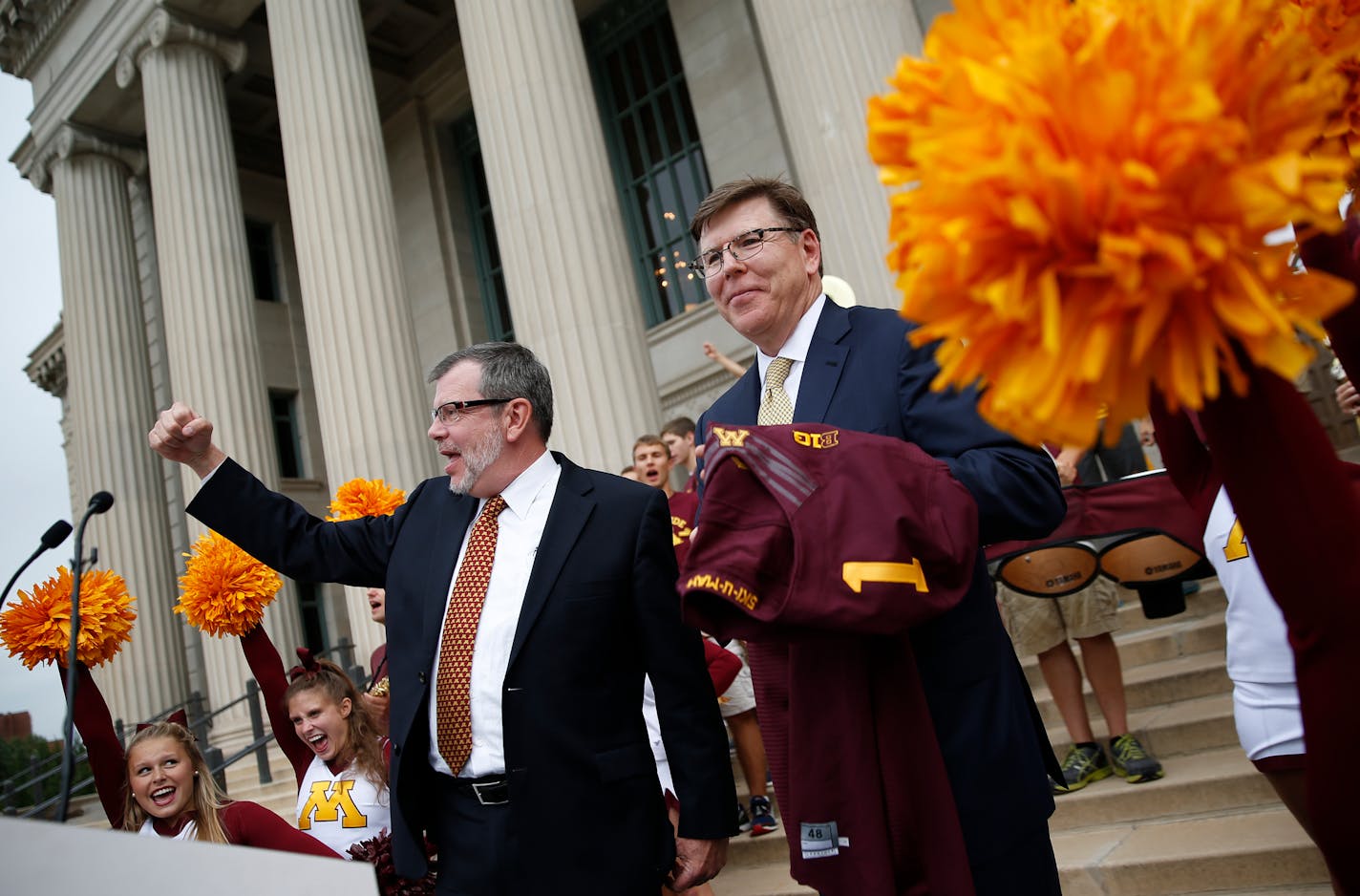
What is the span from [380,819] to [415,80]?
64.1 feet

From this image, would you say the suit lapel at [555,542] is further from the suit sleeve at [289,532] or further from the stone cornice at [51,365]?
the stone cornice at [51,365]

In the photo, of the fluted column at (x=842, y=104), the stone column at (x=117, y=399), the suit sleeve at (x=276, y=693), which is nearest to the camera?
the suit sleeve at (x=276, y=693)

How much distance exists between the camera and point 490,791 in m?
2.30

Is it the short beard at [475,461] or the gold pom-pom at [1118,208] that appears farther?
the short beard at [475,461]

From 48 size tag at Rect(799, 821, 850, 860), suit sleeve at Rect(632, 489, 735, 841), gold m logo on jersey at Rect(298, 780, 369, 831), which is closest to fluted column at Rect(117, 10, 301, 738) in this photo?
gold m logo on jersey at Rect(298, 780, 369, 831)

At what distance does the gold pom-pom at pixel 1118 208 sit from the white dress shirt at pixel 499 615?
1.78 m

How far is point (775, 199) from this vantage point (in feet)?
7.58

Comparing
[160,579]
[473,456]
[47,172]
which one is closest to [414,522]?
[473,456]

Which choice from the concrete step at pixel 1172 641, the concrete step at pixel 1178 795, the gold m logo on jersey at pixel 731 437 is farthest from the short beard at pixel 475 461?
the concrete step at pixel 1172 641

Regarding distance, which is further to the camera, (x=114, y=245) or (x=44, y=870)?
(x=114, y=245)

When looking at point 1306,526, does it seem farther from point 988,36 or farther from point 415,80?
point 415,80

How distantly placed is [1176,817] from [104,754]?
481 centimetres

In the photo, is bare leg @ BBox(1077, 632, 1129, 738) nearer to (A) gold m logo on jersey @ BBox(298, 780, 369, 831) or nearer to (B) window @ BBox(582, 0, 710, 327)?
(A) gold m logo on jersey @ BBox(298, 780, 369, 831)

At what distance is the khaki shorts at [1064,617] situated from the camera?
468cm
